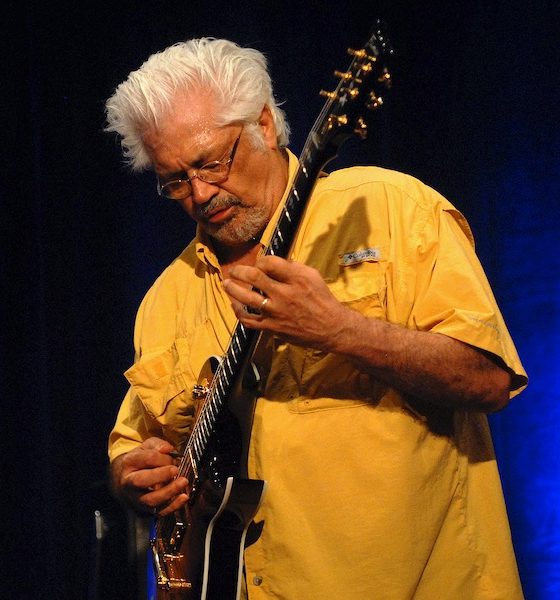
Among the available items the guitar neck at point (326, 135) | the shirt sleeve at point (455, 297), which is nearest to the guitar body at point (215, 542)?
the guitar neck at point (326, 135)

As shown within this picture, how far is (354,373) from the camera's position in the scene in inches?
65.5

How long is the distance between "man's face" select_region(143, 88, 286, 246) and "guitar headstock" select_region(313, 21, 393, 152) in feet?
1.41

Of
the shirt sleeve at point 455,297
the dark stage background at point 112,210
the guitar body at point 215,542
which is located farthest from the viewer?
the dark stage background at point 112,210

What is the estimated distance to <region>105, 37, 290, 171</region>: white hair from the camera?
192 centimetres

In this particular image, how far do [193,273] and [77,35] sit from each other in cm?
117

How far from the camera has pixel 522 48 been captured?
8.18 ft

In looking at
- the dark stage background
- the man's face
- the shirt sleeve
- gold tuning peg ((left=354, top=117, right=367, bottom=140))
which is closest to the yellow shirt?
the shirt sleeve

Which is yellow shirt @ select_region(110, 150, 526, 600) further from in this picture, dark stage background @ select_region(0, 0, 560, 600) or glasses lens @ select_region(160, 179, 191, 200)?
dark stage background @ select_region(0, 0, 560, 600)

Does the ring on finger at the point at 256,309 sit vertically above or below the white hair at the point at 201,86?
below

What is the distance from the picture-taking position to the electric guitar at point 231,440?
1447 millimetres

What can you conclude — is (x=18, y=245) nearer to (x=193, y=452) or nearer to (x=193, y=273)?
(x=193, y=273)

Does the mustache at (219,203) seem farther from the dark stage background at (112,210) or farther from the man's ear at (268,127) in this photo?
the dark stage background at (112,210)

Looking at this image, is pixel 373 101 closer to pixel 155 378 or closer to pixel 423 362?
pixel 423 362

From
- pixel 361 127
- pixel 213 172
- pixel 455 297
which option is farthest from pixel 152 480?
pixel 361 127
